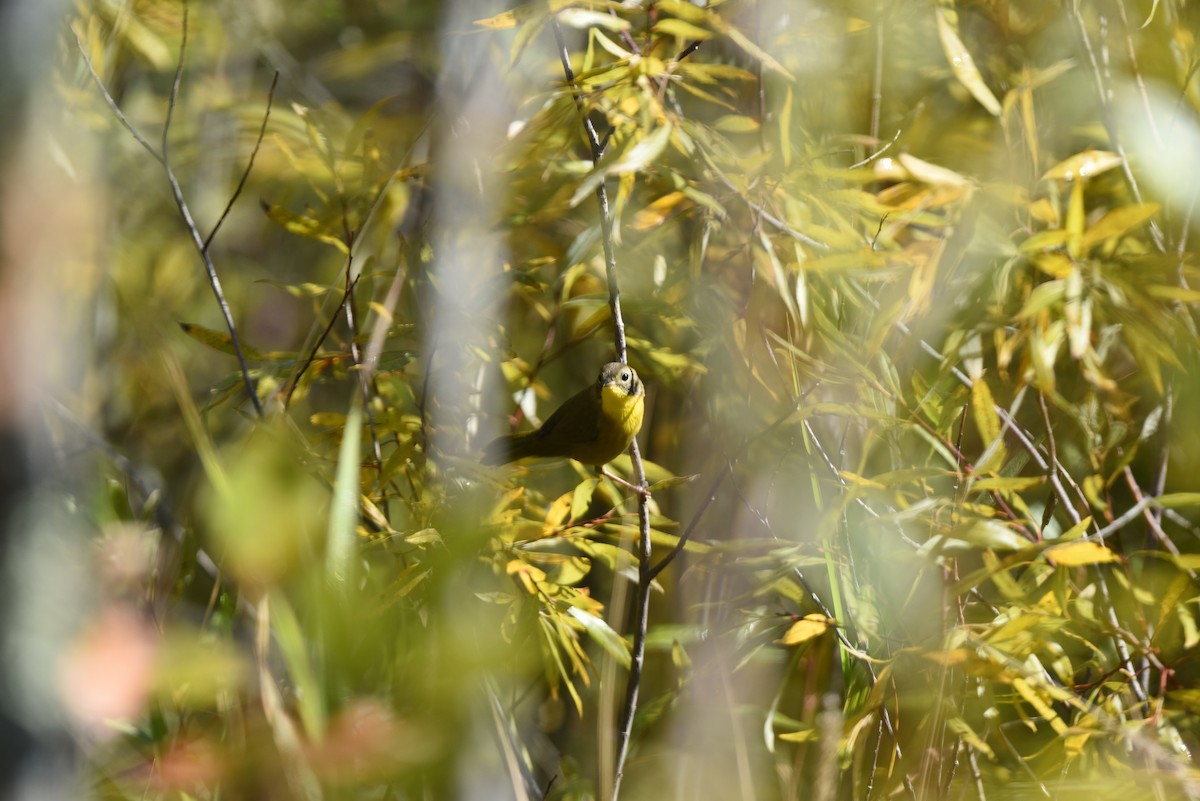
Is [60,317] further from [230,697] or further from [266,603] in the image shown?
[230,697]

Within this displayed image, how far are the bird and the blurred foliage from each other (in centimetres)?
5

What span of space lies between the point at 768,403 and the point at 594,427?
18 cm

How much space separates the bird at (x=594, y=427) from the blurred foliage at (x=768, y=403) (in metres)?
0.05

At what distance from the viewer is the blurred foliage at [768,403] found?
28.6 inches

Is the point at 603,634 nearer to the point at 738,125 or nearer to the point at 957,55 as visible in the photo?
the point at 738,125

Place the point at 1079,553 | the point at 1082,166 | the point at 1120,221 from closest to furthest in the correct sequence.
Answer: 1. the point at 1079,553
2. the point at 1120,221
3. the point at 1082,166

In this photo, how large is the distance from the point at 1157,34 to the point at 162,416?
169 cm

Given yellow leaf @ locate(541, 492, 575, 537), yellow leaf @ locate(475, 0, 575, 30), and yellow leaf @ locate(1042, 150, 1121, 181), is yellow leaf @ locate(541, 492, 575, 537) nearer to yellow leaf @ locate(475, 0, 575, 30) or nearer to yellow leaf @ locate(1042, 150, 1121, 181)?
yellow leaf @ locate(475, 0, 575, 30)

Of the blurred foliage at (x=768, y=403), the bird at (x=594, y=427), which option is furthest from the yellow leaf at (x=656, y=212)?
the bird at (x=594, y=427)

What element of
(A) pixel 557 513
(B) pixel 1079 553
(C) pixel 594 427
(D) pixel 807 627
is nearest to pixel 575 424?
(C) pixel 594 427

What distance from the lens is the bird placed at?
39.0 inches

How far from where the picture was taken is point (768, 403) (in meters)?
0.97

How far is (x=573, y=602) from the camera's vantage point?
0.89 metres

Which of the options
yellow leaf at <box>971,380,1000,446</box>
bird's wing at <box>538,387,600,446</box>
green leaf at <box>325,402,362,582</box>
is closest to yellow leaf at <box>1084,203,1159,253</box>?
yellow leaf at <box>971,380,1000,446</box>
